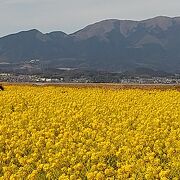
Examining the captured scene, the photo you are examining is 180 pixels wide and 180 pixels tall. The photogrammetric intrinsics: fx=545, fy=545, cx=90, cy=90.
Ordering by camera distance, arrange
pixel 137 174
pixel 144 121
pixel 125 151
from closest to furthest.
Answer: pixel 137 174
pixel 125 151
pixel 144 121

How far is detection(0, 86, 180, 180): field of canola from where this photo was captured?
9.98 meters

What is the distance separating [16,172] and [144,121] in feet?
21.2

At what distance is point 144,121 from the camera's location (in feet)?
52.5

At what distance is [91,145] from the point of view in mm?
12664

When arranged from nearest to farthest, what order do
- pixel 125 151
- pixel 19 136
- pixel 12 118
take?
pixel 125 151 → pixel 19 136 → pixel 12 118

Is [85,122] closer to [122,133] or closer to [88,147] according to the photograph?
[122,133]

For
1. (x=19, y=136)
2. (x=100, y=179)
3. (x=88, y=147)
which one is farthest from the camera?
(x=19, y=136)

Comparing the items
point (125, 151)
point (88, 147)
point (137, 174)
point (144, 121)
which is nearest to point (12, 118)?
point (144, 121)

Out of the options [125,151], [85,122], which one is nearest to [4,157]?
[125,151]

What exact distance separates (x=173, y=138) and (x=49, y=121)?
17.9 feet

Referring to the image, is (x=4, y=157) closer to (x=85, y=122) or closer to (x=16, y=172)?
(x=16, y=172)

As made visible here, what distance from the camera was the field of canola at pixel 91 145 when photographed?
9977mm

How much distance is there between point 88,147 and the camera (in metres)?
12.5

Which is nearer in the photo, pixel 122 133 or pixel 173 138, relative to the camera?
pixel 173 138
